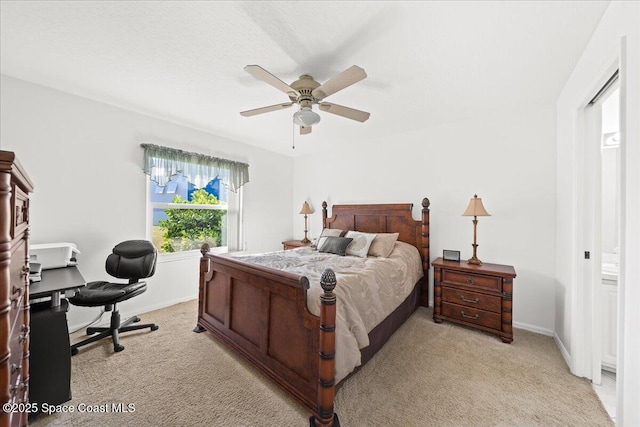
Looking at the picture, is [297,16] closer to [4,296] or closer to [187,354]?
[4,296]

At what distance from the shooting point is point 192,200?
3773 mm

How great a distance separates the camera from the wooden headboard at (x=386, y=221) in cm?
334

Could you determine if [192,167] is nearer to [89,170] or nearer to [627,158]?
[89,170]

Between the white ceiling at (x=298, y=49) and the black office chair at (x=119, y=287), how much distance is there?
1.68 metres

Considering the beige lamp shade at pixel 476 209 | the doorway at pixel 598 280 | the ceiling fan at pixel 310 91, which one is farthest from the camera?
the beige lamp shade at pixel 476 209

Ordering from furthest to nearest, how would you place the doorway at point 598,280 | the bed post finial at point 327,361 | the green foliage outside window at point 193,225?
the green foliage outside window at point 193,225 → the doorway at point 598,280 → the bed post finial at point 327,361

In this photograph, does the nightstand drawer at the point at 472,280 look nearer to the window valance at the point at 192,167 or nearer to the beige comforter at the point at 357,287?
the beige comforter at the point at 357,287

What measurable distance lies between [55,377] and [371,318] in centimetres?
217

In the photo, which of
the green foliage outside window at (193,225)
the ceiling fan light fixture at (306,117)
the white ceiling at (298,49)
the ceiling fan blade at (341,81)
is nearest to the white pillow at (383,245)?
the white ceiling at (298,49)

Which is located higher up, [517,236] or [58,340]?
[517,236]

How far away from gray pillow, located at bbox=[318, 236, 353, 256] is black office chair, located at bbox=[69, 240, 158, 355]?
2.01 metres

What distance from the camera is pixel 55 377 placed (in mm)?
1619

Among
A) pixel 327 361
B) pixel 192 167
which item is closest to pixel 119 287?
pixel 192 167

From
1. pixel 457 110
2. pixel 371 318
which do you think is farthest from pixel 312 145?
pixel 371 318
